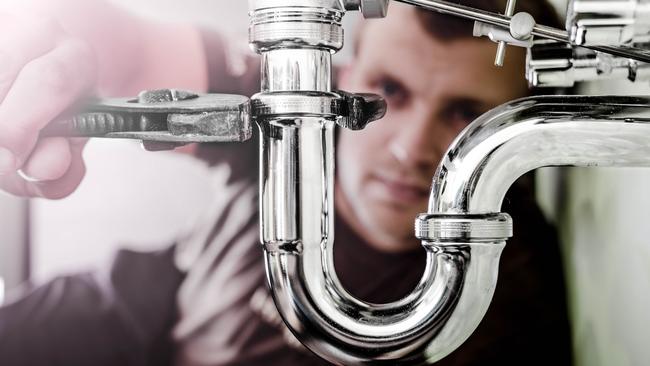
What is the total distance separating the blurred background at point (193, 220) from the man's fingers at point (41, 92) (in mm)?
96

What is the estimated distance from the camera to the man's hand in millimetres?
763

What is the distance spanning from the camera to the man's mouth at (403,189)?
907 mm

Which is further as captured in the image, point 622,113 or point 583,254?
point 583,254

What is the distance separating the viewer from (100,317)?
0.96 metres

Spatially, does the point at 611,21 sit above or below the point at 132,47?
below

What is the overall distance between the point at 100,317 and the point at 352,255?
36 centimetres

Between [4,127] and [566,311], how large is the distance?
71 cm

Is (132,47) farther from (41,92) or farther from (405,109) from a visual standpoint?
(405,109)

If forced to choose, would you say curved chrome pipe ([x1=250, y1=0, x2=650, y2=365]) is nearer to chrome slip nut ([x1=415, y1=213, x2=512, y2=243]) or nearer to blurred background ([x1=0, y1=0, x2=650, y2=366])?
chrome slip nut ([x1=415, y1=213, x2=512, y2=243])

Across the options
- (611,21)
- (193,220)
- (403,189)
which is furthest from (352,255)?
(611,21)

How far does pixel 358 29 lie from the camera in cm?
91

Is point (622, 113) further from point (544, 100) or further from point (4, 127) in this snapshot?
point (4, 127)

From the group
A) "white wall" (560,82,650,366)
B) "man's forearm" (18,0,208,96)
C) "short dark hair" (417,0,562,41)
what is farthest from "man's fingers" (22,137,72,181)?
"white wall" (560,82,650,366)

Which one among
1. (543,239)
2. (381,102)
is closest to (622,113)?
(381,102)
